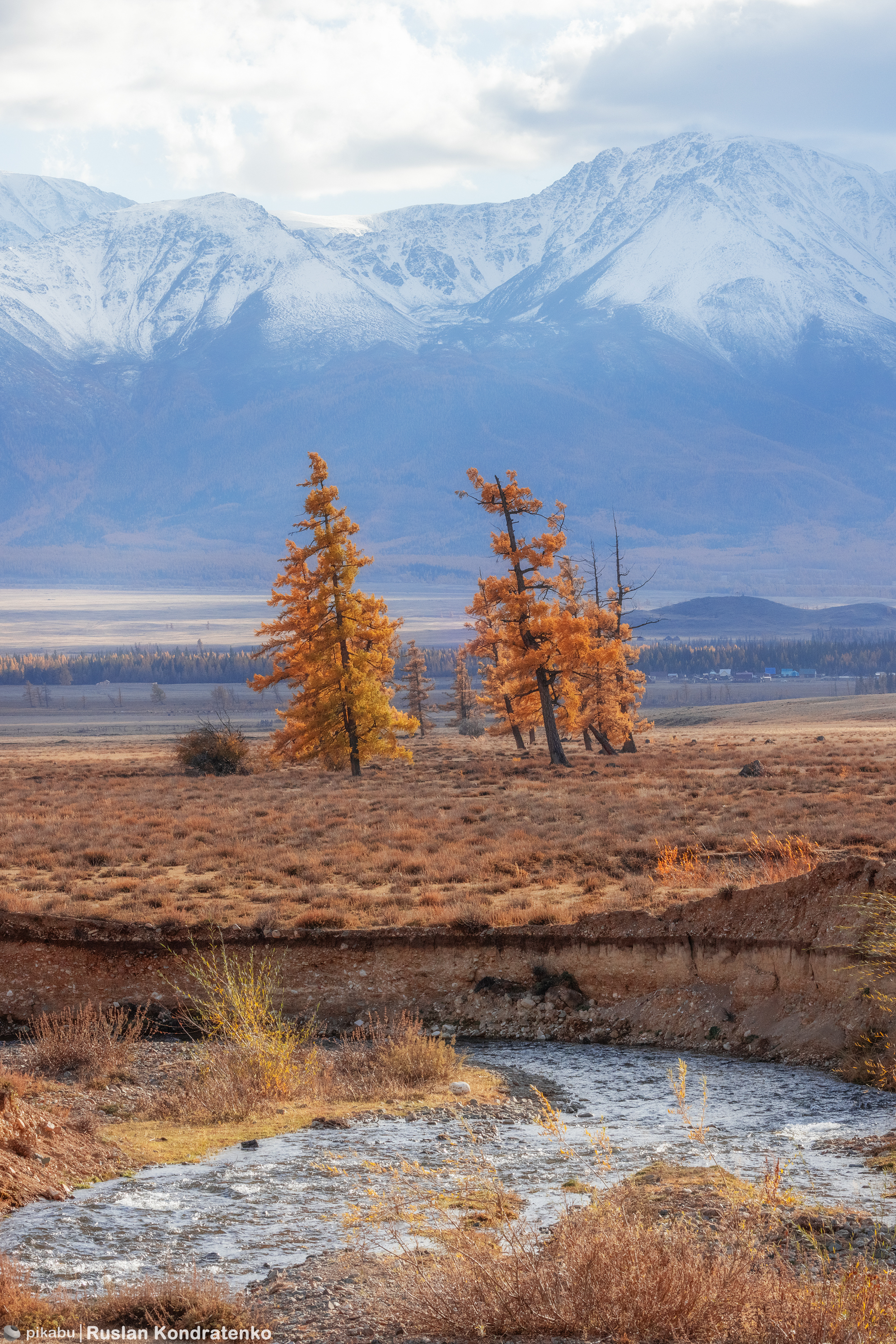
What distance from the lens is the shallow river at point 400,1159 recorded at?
26.5ft

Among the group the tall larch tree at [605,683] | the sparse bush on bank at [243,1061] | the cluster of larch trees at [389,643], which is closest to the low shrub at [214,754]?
the cluster of larch trees at [389,643]

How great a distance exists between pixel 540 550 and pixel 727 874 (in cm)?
2201

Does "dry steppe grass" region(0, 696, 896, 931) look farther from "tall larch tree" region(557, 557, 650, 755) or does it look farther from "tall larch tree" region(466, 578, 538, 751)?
"tall larch tree" region(557, 557, 650, 755)

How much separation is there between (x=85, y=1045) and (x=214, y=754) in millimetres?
36126

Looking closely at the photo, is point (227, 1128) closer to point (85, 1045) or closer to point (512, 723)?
point (85, 1045)

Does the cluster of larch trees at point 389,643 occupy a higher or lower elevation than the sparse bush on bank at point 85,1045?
higher

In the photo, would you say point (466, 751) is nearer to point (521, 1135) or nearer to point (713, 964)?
point (713, 964)

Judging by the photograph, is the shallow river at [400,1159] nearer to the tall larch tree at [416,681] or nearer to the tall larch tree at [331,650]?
the tall larch tree at [331,650]

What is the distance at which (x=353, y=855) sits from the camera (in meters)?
23.8

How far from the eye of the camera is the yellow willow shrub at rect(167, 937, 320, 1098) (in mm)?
12195

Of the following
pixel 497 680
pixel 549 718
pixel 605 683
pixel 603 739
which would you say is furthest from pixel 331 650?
pixel 603 739

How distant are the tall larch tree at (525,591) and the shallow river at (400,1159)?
26517 millimetres

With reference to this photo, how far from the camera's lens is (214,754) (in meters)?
49.1

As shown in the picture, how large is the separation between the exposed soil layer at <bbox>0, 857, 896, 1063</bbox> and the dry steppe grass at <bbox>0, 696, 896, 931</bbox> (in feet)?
2.45
